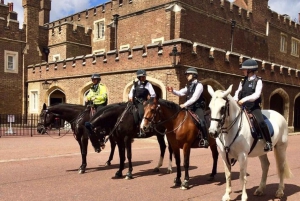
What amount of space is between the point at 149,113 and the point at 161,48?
9.96 metres

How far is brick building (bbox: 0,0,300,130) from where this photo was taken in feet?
53.3

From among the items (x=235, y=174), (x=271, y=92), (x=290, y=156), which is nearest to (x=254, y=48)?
(x=271, y=92)

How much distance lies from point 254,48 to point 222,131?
964 inches

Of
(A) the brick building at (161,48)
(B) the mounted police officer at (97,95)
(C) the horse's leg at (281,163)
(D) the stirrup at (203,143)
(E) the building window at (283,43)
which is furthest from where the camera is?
(E) the building window at (283,43)

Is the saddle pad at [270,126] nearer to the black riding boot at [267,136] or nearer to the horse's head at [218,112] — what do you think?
the black riding boot at [267,136]

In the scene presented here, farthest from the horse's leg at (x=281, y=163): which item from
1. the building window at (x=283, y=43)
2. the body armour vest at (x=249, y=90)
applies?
the building window at (x=283, y=43)

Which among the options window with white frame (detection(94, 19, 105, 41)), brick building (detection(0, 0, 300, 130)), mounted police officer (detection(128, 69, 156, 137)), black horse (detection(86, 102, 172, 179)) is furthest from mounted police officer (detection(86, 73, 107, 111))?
window with white frame (detection(94, 19, 105, 41))

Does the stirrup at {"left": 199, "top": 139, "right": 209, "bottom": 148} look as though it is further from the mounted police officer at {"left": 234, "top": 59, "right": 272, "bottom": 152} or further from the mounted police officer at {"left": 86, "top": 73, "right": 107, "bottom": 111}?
the mounted police officer at {"left": 86, "top": 73, "right": 107, "bottom": 111}

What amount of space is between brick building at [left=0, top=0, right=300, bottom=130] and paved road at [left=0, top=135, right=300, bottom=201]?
265 inches

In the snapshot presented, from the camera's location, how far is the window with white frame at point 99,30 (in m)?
28.2

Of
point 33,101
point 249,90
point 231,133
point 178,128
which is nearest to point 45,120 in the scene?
point 178,128

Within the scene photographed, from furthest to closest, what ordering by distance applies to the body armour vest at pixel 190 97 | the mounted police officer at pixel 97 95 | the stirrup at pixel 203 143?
the mounted police officer at pixel 97 95 < the body armour vest at pixel 190 97 < the stirrup at pixel 203 143

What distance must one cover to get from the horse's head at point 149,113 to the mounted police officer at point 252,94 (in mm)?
1666

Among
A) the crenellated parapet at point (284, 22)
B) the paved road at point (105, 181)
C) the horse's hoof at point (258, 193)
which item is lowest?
the paved road at point (105, 181)
